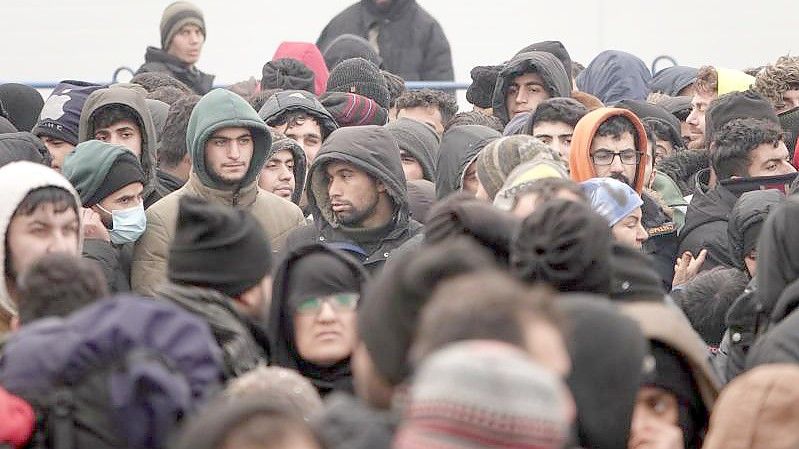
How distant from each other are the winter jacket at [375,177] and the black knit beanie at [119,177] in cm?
64

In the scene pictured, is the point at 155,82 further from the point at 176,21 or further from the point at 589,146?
the point at 589,146

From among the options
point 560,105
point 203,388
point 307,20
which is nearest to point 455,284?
point 203,388

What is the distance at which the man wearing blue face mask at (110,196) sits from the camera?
263 inches

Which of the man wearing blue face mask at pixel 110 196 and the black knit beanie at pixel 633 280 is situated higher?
the black knit beanie at pixel 633 280

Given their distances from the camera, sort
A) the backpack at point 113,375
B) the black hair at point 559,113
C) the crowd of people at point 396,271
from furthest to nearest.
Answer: the black hair at point 559,113 < the backpack at point 113,375 < the crowd of people at point 396,271

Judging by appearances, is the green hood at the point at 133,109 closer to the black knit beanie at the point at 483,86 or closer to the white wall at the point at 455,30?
the black knit beanie at the point at 483,86

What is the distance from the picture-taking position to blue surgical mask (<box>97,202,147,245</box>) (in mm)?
6770

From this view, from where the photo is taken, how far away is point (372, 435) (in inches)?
129

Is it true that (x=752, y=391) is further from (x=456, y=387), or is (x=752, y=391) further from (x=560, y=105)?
(x=560, y=105)

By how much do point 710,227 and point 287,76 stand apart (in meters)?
3.30

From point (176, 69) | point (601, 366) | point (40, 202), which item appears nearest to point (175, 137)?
point (40, 202)

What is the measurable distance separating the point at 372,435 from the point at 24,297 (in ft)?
4.06

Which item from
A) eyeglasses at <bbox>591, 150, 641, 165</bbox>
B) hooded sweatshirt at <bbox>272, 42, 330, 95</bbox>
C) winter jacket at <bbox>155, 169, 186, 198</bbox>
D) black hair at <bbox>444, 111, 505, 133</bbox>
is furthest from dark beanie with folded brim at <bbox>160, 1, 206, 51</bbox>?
eyeglasses at <bbox>591, 150, 641, 165</bbox>

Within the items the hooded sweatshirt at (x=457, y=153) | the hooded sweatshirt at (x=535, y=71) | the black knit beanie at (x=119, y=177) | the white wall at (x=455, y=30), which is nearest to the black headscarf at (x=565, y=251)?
the black knit beanie at (x=119, y=177)
